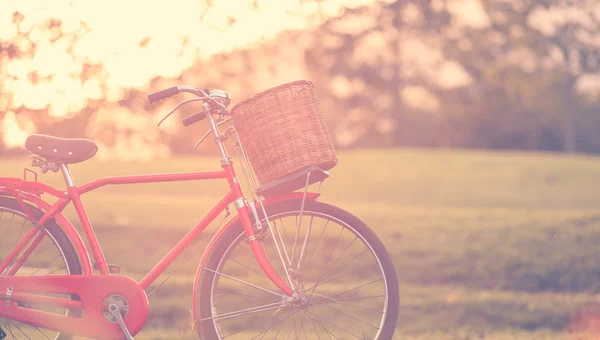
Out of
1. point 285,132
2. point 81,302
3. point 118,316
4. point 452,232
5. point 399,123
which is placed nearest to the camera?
point 285,132

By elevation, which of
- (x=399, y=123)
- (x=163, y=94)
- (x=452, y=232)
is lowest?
(x=399, y=123)

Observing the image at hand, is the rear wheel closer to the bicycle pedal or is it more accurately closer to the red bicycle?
the red bicycle

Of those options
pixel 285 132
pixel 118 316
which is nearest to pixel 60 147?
pixel 118 316

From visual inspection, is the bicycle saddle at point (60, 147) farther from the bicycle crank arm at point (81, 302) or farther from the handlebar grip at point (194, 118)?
the bicycle crank arm at point (81, 302)

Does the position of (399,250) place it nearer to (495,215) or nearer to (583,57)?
(495,215)

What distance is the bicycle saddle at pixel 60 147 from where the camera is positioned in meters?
3.99

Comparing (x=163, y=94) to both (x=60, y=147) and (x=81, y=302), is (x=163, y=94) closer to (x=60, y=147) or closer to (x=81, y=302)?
(x=60, y=147)

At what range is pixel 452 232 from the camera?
11.7 m

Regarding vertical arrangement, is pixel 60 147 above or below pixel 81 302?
above

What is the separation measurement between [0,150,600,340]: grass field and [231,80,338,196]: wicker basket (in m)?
2.04

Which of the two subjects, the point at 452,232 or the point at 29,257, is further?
the point at 452,232

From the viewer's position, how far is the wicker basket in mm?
3707

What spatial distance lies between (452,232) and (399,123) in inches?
686

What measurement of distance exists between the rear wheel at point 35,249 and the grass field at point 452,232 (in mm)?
1278
